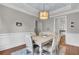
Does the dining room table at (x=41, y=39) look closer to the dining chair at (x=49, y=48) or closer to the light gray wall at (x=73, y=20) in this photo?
the dining chair at (x=49, y=48)

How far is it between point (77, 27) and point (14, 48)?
1191 mm

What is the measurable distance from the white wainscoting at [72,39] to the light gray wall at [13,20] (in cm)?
67

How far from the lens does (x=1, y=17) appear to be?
65.0 inches

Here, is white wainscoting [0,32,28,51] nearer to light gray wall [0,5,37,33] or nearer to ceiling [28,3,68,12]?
light gray wall [0,5,37,33]

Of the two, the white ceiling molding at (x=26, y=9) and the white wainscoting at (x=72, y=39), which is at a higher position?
the white ceiling molding at (x=26, y=9)

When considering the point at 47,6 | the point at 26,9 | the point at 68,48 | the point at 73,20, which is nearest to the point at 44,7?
the point at 47,6

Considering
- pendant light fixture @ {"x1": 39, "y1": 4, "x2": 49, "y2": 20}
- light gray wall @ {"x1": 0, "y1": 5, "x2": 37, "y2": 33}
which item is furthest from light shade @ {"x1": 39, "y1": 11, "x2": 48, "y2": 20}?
light gray wall @ {"x1": 0, "y1": 5, "x2": 37, "y2": 33}

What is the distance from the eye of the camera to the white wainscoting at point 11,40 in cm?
167

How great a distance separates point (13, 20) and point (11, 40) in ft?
1.18

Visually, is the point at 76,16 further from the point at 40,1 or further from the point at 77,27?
the point at 40,1

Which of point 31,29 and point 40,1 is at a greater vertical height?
point 40,1

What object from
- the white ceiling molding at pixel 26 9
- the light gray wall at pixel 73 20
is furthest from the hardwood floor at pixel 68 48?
the white ceiling molding at pixel 26 9

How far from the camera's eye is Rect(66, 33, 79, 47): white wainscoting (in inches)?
68.0
